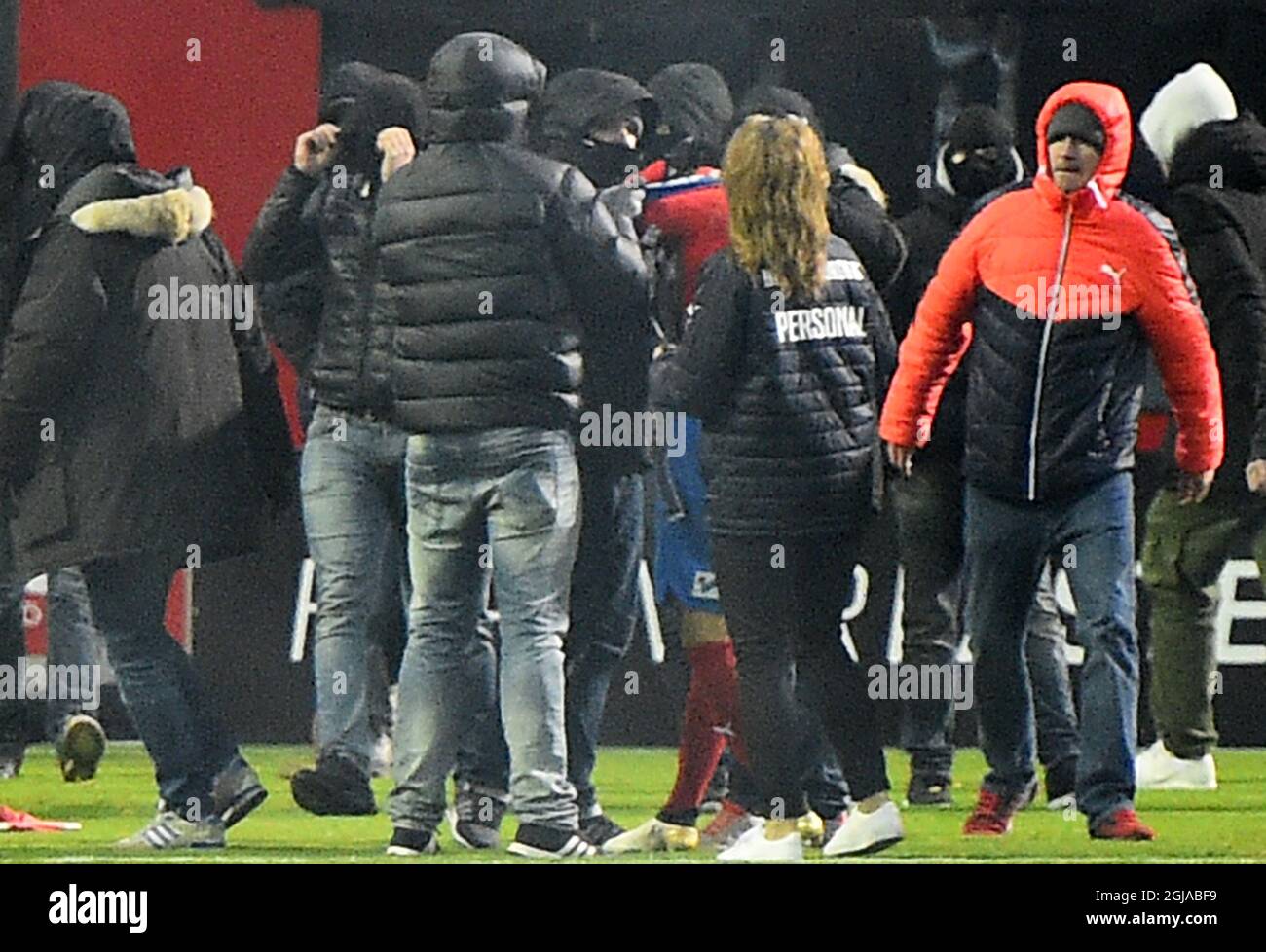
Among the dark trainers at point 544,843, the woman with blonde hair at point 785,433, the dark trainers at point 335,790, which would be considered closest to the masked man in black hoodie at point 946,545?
the woman with blonde hair at point 785,433

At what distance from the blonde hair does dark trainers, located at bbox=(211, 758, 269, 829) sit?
1.70 metres

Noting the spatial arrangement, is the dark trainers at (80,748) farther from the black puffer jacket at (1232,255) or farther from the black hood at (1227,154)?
the black hood at (1227,154)

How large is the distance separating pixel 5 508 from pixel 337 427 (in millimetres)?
816

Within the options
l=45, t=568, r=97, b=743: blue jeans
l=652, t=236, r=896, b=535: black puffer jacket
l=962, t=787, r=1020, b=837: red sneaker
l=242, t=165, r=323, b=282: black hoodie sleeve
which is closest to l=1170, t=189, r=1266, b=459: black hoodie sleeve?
l=652, t=236, r=896, b=535: black puffer jacket

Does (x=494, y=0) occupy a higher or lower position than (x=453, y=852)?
higher

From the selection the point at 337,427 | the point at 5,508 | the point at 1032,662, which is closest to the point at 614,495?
the point at 337,427

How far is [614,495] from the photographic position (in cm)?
614

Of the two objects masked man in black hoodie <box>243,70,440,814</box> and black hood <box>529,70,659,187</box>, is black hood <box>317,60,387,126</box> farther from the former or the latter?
black hood <box>529,70,659,187</box>

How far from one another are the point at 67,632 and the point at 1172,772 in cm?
268

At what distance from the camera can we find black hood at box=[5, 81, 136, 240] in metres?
6.16

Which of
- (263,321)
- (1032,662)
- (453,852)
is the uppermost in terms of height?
(263,321)

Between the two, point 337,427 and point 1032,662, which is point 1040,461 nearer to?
point 1032,662

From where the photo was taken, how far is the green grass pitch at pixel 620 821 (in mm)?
6168

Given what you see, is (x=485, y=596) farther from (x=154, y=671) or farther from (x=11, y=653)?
(x=11, y=653)
